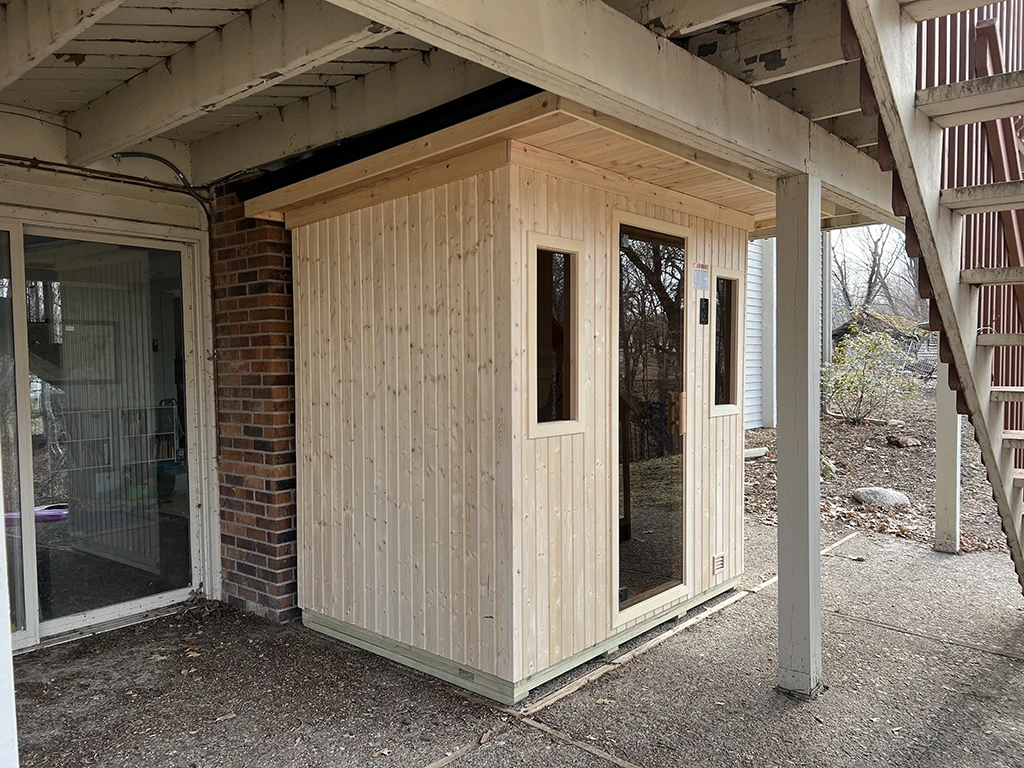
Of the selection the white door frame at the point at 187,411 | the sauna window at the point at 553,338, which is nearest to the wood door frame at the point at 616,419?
the sauna window at the point at 553,338

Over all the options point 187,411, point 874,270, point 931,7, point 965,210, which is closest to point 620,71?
point 931,7

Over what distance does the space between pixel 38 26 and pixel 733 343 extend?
382 cm

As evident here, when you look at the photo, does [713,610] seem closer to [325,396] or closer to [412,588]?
[412,588]

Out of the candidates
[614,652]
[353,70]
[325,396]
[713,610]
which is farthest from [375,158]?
[713,610]

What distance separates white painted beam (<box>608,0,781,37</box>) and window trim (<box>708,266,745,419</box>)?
219 centimetres

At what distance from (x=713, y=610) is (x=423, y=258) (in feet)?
→ 8.89

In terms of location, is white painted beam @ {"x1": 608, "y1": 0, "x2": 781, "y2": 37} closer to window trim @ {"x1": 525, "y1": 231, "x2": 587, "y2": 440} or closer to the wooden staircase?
the wooden staircase

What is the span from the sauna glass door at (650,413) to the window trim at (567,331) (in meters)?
0.37

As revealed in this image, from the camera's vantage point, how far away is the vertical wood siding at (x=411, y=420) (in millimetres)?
3195

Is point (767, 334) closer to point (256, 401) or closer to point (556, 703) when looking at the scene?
point (256, 401)

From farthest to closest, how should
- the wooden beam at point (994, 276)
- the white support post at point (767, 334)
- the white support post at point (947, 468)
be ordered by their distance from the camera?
the white support post at point (767, 334), the white support post at point (947, 468), the wooden beam at point (994, 276)

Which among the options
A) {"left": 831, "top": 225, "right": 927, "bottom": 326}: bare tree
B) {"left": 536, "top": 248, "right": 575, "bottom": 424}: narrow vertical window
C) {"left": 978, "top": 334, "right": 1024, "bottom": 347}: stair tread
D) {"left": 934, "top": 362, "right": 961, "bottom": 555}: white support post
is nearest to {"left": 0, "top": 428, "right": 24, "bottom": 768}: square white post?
{"left": 536, "top": 248, "right": 575, "bottom": 424}: narrow vertical window

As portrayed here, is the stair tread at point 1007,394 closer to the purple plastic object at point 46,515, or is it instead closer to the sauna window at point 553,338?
the sauna window at point 553,338

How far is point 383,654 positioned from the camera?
3.74 meters
